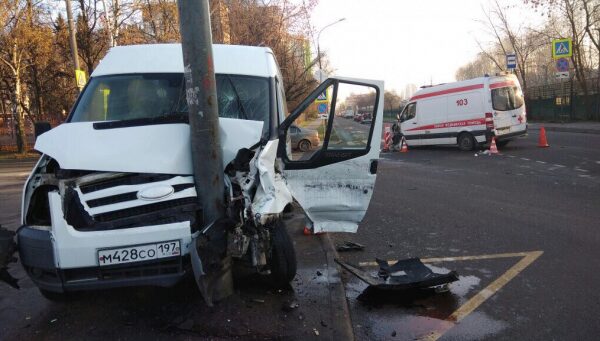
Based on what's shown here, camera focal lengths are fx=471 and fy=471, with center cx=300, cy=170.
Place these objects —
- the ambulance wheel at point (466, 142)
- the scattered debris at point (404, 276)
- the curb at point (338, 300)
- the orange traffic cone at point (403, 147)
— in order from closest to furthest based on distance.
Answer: the curb at point (338, 300) < the scattered debris at point (404, 276) < the ambulance wheel at point (466, 142) < the orange traffic cone at point (403, 147)

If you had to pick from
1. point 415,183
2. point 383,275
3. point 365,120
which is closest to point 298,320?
point 383,275

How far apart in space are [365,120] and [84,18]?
2692cm

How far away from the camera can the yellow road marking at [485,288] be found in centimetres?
373

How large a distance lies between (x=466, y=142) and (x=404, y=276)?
45.4 ft

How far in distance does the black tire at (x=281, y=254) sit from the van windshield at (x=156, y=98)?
1086 millimetres

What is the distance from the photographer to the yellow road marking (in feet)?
12.2

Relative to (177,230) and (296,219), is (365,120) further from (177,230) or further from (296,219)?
(296,219)

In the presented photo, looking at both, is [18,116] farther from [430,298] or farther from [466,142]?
[430,298]

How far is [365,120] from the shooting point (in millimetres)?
4691

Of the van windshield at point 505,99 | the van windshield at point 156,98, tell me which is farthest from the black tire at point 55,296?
the van windshield at point 505,99

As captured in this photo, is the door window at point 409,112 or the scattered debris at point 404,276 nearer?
the scattered debris at point 404,276

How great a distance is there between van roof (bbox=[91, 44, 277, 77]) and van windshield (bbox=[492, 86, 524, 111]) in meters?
12.8

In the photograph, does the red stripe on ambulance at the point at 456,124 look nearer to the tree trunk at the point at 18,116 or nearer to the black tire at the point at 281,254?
the black tire at the point at 281,254

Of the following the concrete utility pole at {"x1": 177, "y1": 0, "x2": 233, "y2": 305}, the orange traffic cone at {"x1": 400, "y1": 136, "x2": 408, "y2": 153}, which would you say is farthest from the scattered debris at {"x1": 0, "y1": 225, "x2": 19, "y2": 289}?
the orange traffic cone at {"x1": 400, "y1": 136, "x2": 408, "y2": 153}
